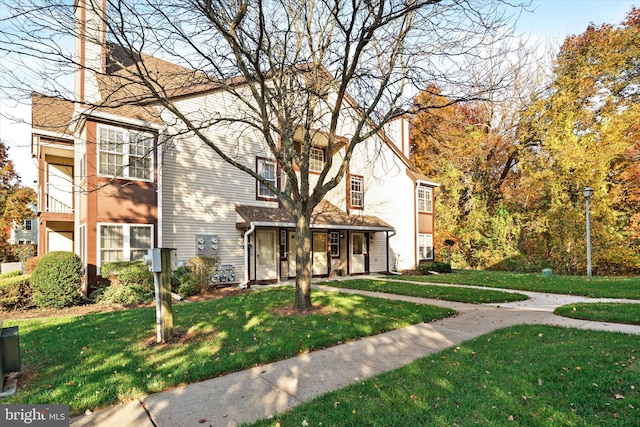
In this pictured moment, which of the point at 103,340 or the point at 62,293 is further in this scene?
the point at 62,293

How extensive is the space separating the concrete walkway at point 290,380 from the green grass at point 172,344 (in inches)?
9.1

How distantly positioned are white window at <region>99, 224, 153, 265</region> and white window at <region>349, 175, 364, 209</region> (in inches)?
388

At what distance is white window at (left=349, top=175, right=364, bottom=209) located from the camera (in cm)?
1742

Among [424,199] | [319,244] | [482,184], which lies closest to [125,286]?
[319,244]

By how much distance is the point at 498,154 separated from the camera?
77.0 ft

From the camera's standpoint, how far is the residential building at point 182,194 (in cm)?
1000

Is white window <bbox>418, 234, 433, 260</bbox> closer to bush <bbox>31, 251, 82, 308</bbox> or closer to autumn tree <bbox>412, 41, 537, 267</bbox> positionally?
autumn tree <bbox>412, 41, 537, 267</bbox>

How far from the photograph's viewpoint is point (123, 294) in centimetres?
920

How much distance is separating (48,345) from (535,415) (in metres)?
6.65

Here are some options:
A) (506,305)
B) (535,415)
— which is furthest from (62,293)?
(506,305)

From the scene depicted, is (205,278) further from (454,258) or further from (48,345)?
(454,258)

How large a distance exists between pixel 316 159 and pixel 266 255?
5.72 metres

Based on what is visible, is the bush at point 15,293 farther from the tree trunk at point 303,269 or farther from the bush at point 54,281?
the tree trunk at point 303,269

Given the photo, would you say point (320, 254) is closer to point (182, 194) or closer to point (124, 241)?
point (182, 194)
